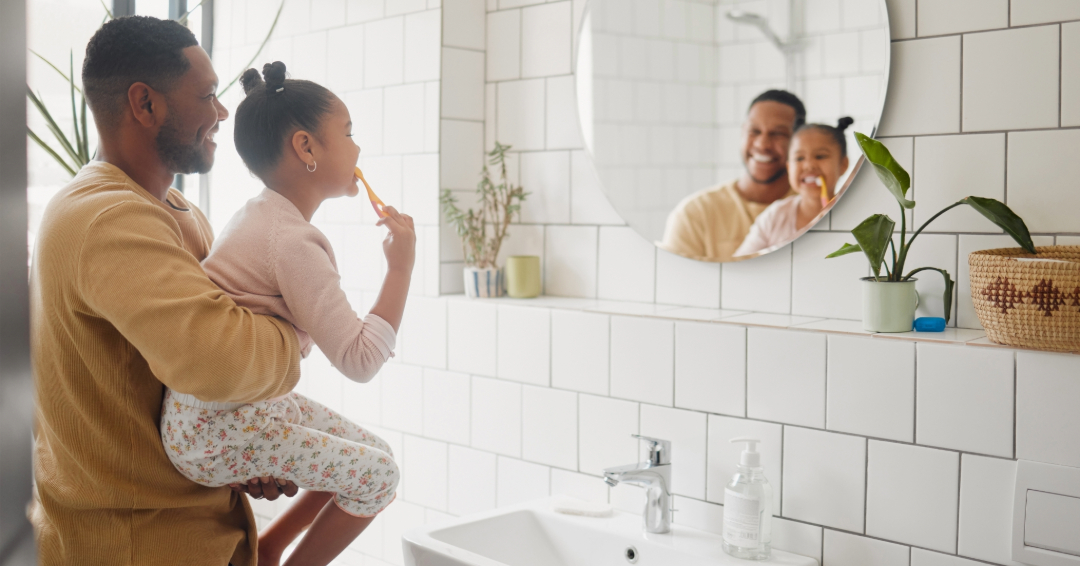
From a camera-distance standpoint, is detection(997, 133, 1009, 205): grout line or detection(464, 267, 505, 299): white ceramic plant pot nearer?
detection(997, 133, 1009, 205): grout line

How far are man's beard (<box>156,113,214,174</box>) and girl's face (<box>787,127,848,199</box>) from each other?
3.35 ft

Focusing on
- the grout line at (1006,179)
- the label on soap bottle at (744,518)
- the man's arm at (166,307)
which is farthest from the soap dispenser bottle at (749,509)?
the man's arm at (166,307)

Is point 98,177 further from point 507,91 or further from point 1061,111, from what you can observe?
point 1061,111

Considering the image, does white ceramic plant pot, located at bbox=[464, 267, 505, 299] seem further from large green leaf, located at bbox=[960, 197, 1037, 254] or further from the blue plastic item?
large green leaf, located at bbox=[960, 197, 1037, 254]

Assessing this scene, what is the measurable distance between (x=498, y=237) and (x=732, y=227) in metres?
0.60

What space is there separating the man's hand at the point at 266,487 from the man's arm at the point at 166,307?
0.76 ft

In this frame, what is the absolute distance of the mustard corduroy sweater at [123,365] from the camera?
95 centimetres

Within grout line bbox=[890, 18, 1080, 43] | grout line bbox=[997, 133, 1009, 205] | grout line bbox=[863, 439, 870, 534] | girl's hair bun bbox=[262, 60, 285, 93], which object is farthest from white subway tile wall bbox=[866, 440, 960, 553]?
girl's hair bun bbox=[262, 60, 285, 93]

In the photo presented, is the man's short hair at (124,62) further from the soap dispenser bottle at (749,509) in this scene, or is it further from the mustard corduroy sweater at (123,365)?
the soap dispenser bottle at (749,509)

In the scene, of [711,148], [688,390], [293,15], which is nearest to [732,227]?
[711,148]

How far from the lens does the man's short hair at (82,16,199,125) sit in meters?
1.05

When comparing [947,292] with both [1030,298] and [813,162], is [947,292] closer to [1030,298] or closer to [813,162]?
[1030,298]

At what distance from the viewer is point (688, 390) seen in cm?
151

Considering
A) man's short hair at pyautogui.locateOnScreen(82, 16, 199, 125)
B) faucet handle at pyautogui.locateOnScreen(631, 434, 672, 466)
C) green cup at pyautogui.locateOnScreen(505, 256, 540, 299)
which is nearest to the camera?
man's short hair at pyautogui.locateOnScreen(82, 16, 199, 125)
